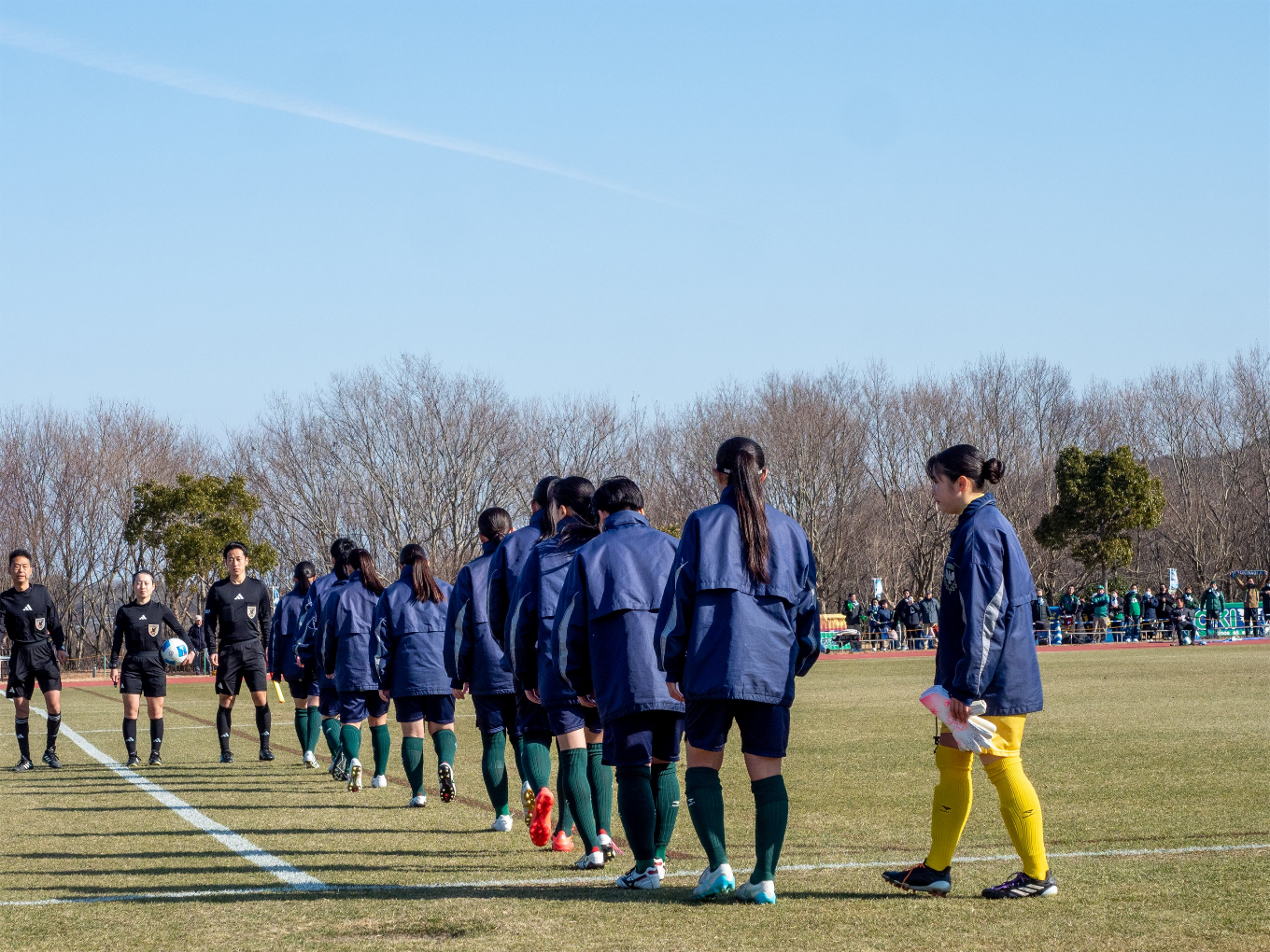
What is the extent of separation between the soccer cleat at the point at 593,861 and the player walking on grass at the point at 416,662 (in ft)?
9.81

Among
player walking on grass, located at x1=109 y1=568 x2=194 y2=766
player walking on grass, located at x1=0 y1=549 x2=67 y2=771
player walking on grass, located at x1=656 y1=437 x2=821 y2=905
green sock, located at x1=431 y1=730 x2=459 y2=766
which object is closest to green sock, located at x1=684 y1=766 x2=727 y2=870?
player walking on grass, located at x1=656 y1=437 x2=821 y2=905

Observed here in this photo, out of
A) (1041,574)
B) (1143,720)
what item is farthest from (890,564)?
(1143,720)

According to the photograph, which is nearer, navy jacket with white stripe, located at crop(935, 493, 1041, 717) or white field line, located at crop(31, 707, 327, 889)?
navy jacket with white stripe, located at crop(935, 493, 1041, 717)

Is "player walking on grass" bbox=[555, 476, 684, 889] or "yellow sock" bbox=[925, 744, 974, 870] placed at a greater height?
"player walking on grass" bbox=[555, 476, 684, 889]

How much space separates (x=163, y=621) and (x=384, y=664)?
5.43m

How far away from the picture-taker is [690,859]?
7.53 metres

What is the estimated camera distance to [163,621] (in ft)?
48.8

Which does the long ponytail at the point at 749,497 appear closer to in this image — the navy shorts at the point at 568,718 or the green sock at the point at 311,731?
the navy shorts at the point at 568,718

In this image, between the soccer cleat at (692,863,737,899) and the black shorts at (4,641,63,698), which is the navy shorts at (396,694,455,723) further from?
the black shorts at (4,641,63,698)

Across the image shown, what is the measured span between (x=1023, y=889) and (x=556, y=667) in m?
2.57

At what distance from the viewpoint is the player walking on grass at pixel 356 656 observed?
1163 centimetres

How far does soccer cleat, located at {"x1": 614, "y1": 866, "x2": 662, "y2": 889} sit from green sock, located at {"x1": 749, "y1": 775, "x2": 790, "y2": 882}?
0.64 m

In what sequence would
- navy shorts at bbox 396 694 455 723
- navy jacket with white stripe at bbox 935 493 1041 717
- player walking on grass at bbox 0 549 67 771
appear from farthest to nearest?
1. player walking on grass at bbox 0 549 67 771
2. navy shorts at bbox 396 694 455 723
3. navy jacket with white stripe at bbox 935 493 1041 717

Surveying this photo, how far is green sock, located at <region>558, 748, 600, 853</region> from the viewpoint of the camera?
7.40 meters
